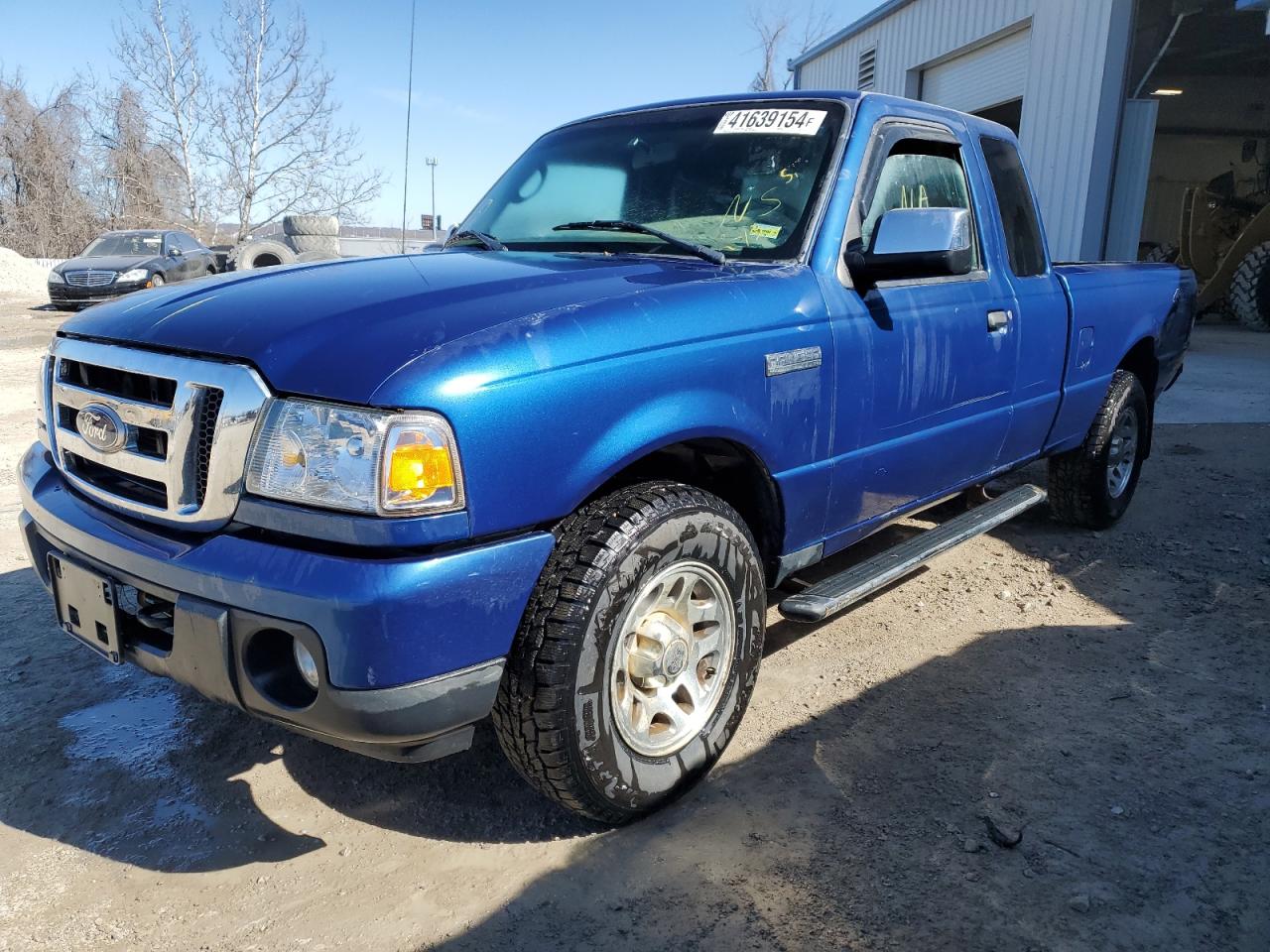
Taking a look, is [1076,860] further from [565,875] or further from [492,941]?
[492,941]

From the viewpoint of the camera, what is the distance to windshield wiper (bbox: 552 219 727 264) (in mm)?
2801

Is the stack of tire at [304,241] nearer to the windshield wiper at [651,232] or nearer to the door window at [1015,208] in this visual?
the windshield wiper at [651,232]

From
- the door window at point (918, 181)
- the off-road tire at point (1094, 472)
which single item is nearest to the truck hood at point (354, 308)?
the door window at point (918, 181)

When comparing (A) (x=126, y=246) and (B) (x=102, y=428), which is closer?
(B) (x=102, y=428)

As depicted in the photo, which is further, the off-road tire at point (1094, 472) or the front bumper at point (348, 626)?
the off-road tire at point (1094, 472)

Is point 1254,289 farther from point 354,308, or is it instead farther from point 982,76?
point 354,308

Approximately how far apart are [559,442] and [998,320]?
7.14 ft

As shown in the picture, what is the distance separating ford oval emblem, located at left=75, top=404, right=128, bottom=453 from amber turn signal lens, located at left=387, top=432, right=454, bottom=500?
0.79 m

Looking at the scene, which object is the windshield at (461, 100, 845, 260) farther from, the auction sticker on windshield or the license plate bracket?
the license plate bracket

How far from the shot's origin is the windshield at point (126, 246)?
693 inches

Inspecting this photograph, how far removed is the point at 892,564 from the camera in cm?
313

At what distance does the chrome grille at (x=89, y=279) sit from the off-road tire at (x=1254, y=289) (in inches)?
704

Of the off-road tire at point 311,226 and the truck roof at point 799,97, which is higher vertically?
the truck roof at point 799,97

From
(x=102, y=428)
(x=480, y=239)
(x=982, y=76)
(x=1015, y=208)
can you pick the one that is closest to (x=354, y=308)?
(x=102, y=428)
